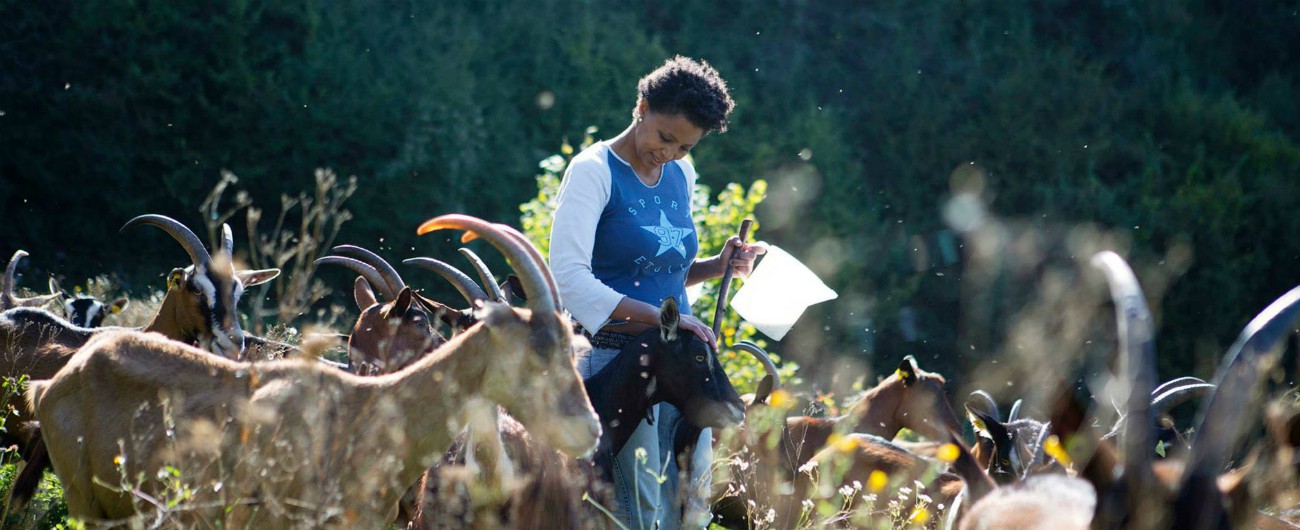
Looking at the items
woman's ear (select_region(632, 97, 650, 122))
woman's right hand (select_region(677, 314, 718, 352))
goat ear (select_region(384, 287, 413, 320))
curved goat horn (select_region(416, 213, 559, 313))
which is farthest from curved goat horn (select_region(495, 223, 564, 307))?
goat ear (select_region(384, 287, 413, 320))

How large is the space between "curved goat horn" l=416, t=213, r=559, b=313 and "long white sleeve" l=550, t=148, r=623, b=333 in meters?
0.64

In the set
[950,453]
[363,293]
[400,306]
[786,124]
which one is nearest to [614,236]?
[950,453]

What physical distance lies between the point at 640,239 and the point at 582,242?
291mm

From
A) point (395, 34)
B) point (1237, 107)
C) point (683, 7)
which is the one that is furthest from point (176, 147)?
point (1237, 107)

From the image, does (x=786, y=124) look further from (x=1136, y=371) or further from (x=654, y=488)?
(x=1136, y=371)

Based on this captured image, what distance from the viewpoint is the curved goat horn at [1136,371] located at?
2783 millimetres

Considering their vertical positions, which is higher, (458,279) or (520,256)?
(520,256)

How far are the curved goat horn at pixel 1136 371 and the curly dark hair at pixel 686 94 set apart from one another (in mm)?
1961

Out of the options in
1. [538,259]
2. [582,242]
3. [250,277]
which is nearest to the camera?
[538,259]

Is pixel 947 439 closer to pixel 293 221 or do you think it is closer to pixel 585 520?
pixel 585 520

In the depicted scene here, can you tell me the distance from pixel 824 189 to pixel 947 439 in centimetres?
1120

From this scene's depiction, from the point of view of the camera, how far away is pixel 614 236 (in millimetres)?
4539

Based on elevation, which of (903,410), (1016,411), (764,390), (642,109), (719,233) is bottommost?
(1016,411)

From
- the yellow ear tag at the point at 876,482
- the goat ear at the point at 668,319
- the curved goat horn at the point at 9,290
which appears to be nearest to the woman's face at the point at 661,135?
the goat ear at the point at 668,319
